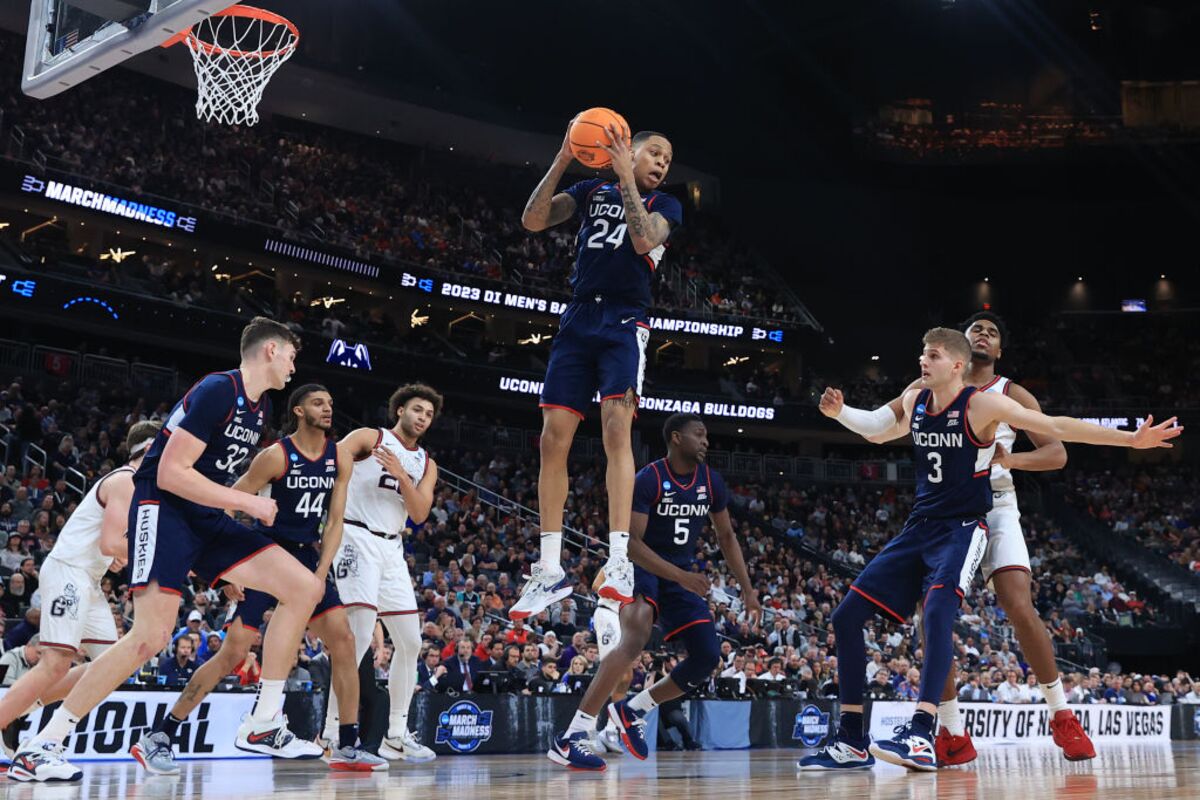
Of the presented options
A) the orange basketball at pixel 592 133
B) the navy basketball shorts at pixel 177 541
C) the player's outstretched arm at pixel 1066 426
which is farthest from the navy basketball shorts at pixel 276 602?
the player's outstretched arm at pixel 1066 426

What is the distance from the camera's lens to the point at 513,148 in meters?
38.6

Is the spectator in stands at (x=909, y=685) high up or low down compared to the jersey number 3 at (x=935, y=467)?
down

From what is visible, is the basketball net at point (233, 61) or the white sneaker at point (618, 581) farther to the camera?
the basketball net at point (233, 61)

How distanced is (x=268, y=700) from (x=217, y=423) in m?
1.83

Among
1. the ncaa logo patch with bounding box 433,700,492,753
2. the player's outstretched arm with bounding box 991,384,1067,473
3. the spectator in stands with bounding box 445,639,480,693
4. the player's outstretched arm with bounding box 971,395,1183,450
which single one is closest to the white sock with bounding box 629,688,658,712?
the player's outstretched arm with bounding box 991,384,1067,473

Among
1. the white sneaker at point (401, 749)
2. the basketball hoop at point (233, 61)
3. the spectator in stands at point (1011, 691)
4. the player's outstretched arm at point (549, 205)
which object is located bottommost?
the spectator in stands at point (1011, 691)

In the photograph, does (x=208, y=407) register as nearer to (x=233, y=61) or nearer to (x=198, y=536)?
(x=198, y=536)

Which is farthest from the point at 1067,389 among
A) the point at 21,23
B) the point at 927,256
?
the point at 21,23

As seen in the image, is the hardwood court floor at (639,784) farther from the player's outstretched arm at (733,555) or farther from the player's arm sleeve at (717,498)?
the player's arm sleeve at (717,498)

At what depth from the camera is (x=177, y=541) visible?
20.5 ft

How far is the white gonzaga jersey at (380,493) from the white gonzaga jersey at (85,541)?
70.2 inches

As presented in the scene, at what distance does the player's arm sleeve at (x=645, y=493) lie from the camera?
8.38 meters

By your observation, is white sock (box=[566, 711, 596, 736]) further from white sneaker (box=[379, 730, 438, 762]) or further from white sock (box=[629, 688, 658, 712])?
white sneaker (box=[379, 730, 438, 762])

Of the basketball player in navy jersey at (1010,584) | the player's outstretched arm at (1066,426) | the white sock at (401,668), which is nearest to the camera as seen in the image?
the player's outstretched arm at (1066,426)
